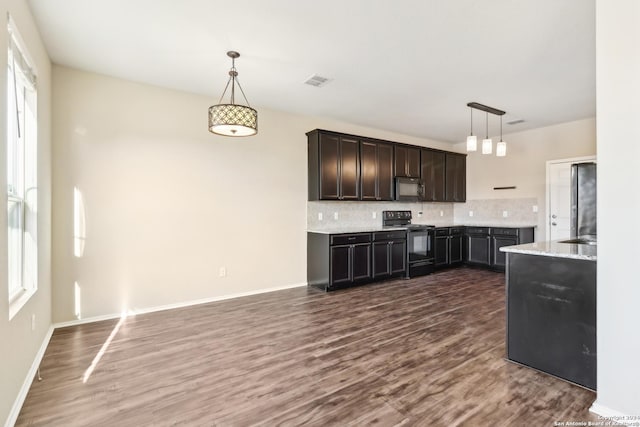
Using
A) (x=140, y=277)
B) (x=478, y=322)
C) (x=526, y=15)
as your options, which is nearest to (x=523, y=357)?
(x=478, y=322)

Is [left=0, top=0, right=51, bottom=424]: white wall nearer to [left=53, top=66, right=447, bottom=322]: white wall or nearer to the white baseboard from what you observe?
the white baseboard

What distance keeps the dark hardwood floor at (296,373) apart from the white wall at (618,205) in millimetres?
317

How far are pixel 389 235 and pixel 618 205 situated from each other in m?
3.51

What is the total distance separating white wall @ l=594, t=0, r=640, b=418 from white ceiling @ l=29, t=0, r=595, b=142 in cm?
73

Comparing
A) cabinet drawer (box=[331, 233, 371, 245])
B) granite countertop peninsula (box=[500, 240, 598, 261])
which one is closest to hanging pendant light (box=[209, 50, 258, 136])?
cabinet drawer (box=[331, 233, 371, 245])

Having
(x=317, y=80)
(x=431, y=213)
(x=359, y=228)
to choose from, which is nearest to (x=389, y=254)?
(x=359, y=228)

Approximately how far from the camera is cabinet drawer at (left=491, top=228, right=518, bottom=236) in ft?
18.6

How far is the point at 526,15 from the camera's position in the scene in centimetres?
244

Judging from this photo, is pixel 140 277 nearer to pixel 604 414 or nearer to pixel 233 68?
pixel 233 68

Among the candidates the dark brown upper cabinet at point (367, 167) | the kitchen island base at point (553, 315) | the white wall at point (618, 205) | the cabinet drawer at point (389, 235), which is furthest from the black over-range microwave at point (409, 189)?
the white wall at point (618, 205)

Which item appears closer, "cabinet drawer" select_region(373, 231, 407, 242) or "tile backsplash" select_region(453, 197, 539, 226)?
"cabinet drawer" select_region(373, 231, 407, 242)

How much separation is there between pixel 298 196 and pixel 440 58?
274cm

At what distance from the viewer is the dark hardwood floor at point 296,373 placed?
6.17 ft

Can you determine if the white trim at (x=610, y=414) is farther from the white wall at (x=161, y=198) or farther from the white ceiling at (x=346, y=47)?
the white wall at (x=161, y=198)
